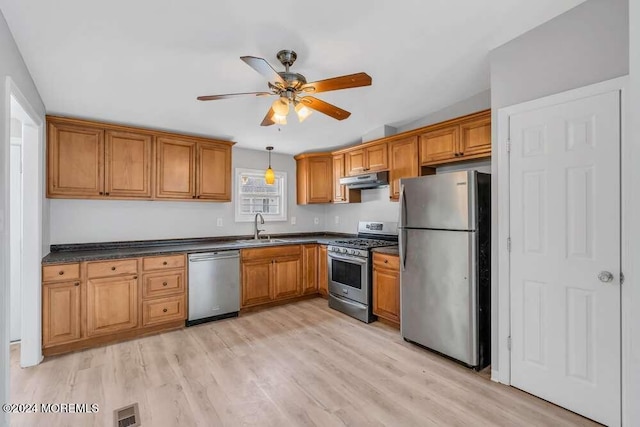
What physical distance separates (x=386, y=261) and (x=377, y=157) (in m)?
→ 1.41

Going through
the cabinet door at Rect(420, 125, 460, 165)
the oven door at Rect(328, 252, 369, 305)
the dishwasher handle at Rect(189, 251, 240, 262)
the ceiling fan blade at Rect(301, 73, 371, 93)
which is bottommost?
the oven door at Rect(328, 252, 369, 305)

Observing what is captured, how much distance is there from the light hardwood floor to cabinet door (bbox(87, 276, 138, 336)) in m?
0.20

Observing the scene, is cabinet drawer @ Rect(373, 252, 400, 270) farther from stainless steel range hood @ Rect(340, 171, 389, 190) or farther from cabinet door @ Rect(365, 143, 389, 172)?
cabinet door @ Rect(365, 143, 389, 172)

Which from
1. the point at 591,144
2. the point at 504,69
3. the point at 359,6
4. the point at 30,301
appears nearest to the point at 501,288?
the point at 591,144

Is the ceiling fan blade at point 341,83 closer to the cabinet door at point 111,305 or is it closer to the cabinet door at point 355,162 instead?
the cabinet door at point 355,162

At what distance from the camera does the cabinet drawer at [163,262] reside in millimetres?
3324

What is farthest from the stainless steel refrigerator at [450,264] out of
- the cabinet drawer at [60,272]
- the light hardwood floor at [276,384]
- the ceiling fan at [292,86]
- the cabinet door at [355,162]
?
the cabinet drawer at [60,272]

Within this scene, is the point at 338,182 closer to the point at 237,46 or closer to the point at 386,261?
the point at 386,261

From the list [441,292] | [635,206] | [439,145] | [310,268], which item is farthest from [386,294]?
[635,206]

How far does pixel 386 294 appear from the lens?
11.5 feet

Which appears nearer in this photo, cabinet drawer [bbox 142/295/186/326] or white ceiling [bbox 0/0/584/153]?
white ceiling [bbox 0/0/584/153]

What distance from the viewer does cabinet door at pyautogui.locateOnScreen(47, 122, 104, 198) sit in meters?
3.13

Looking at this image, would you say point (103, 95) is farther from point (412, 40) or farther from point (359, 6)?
point (412, 40)

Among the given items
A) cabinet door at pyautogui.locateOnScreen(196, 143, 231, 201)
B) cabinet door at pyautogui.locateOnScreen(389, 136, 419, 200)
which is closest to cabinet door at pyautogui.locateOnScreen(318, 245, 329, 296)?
cabinet door at pyautogui.locateOnScreen(389, 136, 419, 200)
